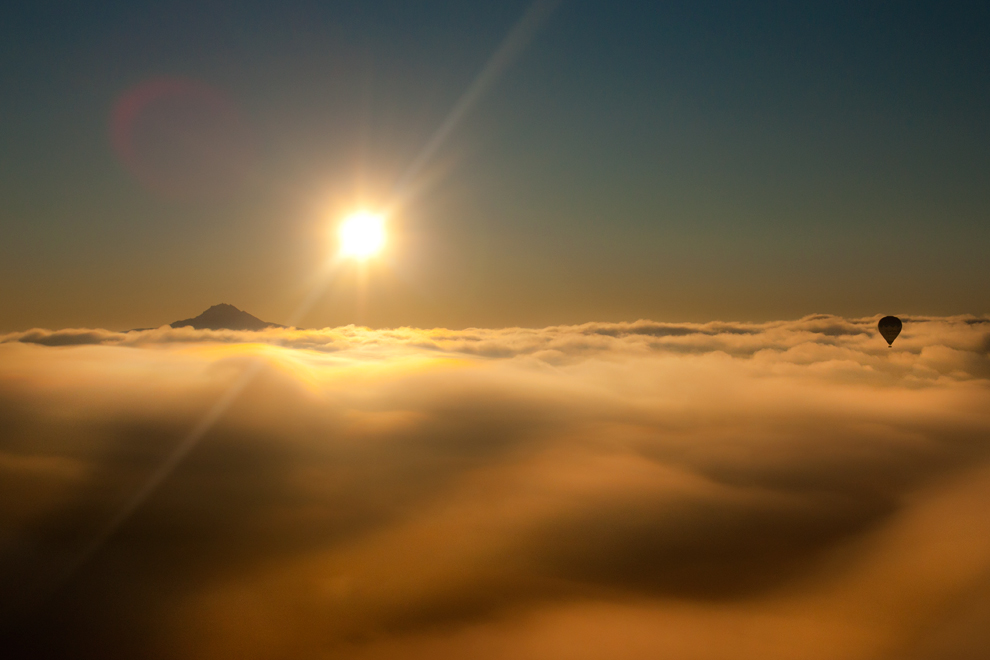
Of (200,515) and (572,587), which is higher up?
(200,515)

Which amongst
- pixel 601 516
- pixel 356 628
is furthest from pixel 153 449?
pixel 601 516

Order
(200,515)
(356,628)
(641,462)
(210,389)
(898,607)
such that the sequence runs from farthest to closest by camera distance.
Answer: (210,389), (641,462), (200,515), (898,607), (356,628)

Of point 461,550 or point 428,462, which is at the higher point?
point 428,462

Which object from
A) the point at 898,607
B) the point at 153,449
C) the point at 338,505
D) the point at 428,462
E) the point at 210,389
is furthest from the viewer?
the point at 210,389

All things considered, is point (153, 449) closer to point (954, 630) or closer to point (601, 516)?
point (601, 516)

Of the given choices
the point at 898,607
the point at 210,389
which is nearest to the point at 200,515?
the point at 210,389

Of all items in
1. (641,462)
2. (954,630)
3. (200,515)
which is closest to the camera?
(954,630)

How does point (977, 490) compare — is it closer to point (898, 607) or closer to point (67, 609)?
point (898, 607)

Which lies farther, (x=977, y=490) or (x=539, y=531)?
(x=977, y=490)

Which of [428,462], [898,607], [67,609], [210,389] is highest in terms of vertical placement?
[210,389]

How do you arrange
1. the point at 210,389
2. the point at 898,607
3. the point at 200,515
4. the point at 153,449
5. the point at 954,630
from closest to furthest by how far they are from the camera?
the point at 954,630, the point at 898,607, the point at 200,515, the point at 153,449, the point at 210,389
